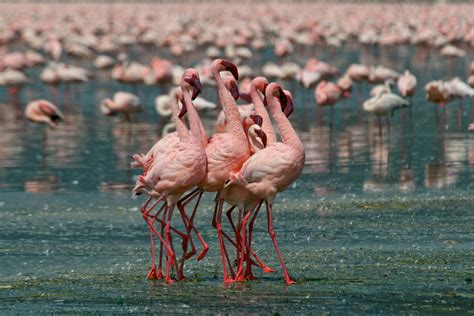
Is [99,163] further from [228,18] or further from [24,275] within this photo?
[228,18]

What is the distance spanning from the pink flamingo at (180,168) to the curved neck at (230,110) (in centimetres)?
19

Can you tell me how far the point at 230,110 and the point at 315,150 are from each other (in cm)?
735

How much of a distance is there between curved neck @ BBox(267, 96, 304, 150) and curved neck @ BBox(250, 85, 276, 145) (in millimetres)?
144

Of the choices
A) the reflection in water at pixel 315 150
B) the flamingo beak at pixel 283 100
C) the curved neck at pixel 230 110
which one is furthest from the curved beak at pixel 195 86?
the reflection in water at pixel 315 150

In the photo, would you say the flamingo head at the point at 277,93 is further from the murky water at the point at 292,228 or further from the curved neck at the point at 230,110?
the murky water at the point at 292,228

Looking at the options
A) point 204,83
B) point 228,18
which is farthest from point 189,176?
point 228,18

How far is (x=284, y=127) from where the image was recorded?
8172 mm

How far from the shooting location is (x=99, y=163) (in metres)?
14.8

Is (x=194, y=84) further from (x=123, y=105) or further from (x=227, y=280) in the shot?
(x=123, y=105)

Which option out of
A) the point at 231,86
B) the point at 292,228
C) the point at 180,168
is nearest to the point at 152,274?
the point at 180,168

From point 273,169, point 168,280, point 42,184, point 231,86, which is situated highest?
point 231,86

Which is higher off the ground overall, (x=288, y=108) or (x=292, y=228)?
(x=288, y=108)

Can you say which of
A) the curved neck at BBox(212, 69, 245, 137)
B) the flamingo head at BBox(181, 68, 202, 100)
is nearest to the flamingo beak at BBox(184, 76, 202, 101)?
the flamingo head at BBox(181, 68, 202, 100)

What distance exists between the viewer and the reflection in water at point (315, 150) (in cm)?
1302
